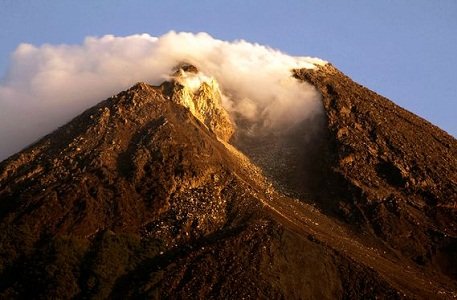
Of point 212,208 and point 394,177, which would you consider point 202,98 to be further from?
point 212,208

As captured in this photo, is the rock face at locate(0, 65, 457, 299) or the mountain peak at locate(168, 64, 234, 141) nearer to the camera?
the rock face at locate(0, 65, 457, 299)

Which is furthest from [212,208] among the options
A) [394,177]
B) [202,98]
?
[202,98]

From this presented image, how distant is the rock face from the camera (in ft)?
426

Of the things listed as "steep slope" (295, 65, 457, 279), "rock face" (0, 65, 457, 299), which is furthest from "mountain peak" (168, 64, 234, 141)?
"steep slope" (295, 65, 457, 279)

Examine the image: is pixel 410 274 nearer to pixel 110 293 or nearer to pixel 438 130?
pixel 110 293

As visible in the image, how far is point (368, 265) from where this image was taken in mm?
136500

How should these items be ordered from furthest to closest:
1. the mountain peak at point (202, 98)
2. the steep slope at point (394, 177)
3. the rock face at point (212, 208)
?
the mountain peak at point (202, 98), the steep slope at point (394, 177), the rock face at point (212, 208)

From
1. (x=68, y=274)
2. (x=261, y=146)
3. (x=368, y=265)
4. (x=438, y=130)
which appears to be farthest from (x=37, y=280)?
(x=438, y=130)

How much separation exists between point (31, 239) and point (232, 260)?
108ft

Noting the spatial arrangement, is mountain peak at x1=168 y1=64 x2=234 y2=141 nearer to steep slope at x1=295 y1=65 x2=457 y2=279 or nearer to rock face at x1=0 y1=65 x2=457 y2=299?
rock face at x1=0 y1=65 x2=457 y2=299

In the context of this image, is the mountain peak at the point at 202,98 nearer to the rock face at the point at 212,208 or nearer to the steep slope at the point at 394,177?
the rock face at the point at 212,208

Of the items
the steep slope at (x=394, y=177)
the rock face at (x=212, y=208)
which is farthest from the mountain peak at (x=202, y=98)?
the steep slope at (x=394, y=177)

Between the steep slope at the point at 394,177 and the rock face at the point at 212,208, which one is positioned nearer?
the rock face at the point at 212,208

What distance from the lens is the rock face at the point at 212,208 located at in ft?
426
